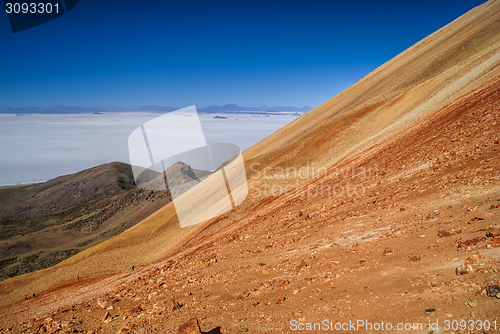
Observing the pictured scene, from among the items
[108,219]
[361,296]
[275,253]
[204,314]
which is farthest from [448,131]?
[108,219]

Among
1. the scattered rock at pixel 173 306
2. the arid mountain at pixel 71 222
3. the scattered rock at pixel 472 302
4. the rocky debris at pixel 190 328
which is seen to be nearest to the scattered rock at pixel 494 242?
the scattered rock at pixel 472 302

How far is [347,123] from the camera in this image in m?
26.5

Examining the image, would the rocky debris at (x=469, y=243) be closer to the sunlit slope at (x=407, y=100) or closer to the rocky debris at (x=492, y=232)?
the rocky debris at (x=492, y=232)

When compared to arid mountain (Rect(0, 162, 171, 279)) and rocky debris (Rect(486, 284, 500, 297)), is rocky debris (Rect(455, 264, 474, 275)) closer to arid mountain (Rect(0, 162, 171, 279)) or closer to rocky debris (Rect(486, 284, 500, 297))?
rocky debris (Rect(486, 284, 500, 297))

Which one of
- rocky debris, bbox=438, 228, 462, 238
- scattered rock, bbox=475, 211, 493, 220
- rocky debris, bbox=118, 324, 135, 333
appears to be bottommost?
rocky debris, bbox=118, 324, 135, 333

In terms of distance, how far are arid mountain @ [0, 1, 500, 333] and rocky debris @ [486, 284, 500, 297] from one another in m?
0.02

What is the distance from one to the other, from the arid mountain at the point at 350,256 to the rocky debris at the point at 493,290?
0.06 ft

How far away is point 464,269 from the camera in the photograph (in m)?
5.53

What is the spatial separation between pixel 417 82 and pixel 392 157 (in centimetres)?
1937

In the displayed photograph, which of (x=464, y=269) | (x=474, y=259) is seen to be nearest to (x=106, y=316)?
(x=464, y=269)

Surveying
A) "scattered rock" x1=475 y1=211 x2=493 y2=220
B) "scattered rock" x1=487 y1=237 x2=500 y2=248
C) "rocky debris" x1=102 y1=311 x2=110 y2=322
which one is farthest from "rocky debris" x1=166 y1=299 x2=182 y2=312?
"scattered rock" x1=475 y1=211 x2=493 y2=220

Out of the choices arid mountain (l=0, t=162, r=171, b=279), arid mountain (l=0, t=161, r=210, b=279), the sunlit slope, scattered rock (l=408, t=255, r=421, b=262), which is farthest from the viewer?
arid mountain (l=0, t=161, r=210, b=279)

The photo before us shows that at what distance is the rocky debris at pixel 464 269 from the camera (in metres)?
5.47

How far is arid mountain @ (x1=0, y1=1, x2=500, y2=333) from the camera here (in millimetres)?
5727
